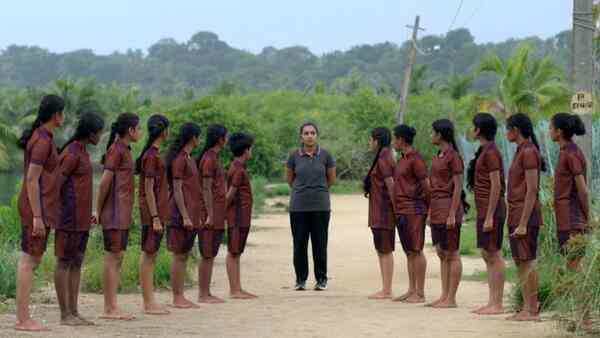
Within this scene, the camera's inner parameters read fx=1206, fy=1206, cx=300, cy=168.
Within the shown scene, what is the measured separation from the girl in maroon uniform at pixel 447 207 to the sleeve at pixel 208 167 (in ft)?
7.43

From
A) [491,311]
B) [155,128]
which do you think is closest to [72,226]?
[155,128]

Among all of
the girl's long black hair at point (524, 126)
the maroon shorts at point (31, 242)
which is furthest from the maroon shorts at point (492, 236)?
the maroon shorts at point (31, 242)

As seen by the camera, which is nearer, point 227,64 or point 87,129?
point 87,129

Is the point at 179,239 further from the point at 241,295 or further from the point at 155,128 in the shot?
the point at 241,295

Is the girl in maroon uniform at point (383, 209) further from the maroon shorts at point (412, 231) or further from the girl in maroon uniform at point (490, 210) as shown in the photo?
the girl in maroon uniform at point (490, 210)

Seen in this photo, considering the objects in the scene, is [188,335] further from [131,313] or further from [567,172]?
[567,172]

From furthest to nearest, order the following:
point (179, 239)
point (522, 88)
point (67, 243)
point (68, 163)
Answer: point (522, 88), point (179, 239), point (68, 163), point (67, 243)

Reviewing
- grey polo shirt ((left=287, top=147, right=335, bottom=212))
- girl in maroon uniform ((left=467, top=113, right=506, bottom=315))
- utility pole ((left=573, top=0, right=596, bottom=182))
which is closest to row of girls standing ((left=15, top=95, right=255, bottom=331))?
grey polo shirt ((left=287, top=147, right=335, bottom=212))

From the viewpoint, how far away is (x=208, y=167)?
1243 centimetres

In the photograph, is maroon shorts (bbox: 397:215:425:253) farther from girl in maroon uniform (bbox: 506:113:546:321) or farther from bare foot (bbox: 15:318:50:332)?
bare foot (bbox: 15:318:50:332)

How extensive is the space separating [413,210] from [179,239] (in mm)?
2538

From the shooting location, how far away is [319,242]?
13.8 m

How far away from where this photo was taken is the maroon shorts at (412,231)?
12562 millimetres

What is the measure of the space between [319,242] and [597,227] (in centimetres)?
557
